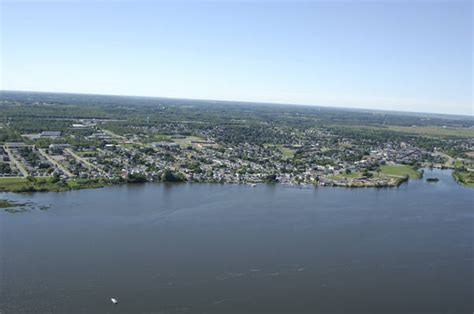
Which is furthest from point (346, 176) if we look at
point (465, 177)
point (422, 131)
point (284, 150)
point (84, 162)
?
point (422, 131)

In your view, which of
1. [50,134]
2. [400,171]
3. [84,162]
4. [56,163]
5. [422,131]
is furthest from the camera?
[422,131]

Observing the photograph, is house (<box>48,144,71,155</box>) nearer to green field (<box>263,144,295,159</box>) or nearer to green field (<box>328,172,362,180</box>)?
green field (<box>263,144,295,159</box>)

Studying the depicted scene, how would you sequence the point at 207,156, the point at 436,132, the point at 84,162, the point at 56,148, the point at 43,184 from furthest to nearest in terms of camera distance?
the point at 436,132
the point at 207,156
the point at 56,148
the point at 84,162
the point at 43,184

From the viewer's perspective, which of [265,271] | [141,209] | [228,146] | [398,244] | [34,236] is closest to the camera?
[265,271]

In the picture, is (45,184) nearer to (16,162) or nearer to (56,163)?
(56,163)

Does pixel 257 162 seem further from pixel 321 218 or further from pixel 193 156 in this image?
pixel 321 218

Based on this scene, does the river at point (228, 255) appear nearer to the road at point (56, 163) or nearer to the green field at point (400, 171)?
the road at point (56, 163)

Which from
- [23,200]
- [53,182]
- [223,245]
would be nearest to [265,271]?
[223,245]
